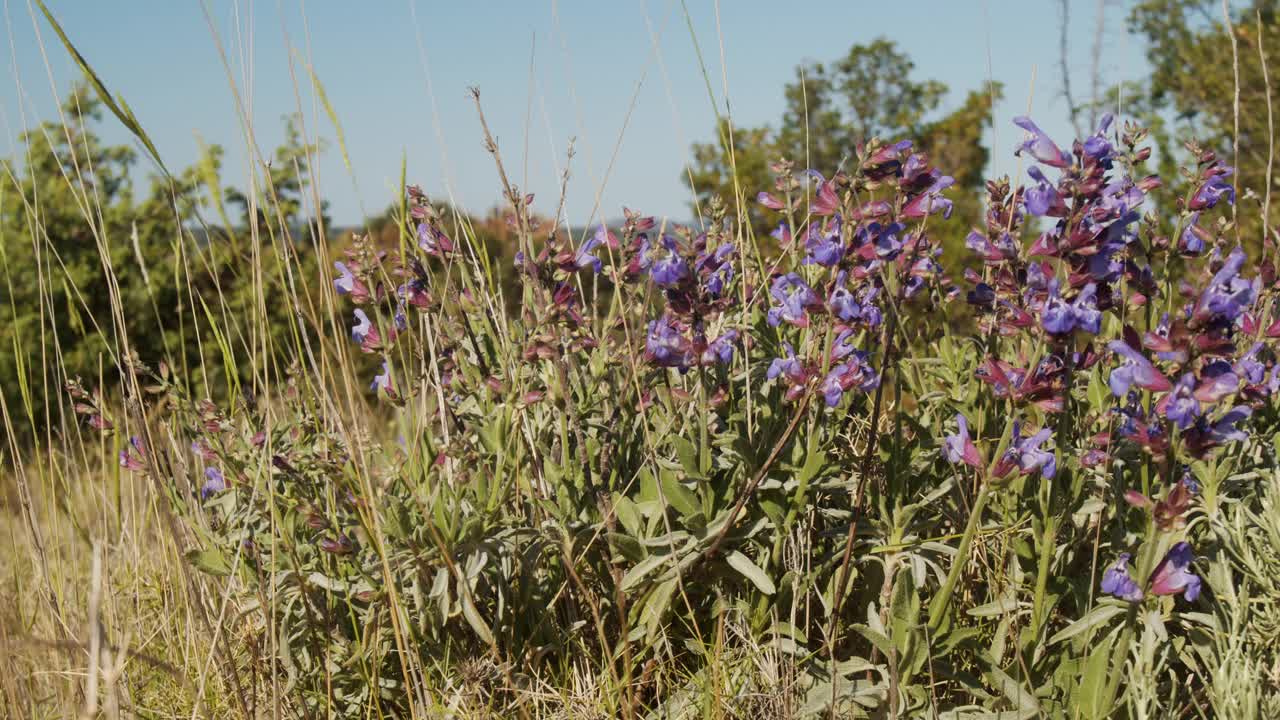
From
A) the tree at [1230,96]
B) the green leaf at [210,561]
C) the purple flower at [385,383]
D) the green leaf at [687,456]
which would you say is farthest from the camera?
the tree at [1230,96]

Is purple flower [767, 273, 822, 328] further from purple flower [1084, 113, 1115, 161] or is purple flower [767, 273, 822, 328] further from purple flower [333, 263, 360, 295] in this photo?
purple flower [333, 263, 360, 295]

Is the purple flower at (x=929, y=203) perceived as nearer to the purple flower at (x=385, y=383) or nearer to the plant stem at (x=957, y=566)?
the plant stem at (x=957, y=566)

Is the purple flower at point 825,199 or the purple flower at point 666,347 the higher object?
the purple flower at point 825,199

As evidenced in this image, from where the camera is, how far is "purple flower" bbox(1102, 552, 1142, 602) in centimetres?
172

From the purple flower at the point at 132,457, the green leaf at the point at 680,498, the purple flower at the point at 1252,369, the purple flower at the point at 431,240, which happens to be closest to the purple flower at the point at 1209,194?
the purple flower at the point at 1252,369

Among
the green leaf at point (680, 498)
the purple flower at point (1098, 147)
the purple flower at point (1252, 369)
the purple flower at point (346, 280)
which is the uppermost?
the purple flower at point (1098, 147)

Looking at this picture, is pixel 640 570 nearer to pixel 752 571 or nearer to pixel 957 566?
pixel 752 571

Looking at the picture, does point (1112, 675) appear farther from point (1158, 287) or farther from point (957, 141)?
point (957, 141)

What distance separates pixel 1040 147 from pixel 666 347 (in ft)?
2.46

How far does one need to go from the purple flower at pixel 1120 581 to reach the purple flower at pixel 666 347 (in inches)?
32.6

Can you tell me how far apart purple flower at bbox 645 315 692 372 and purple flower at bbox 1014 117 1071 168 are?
0.70m

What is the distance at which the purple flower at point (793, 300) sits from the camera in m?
1.95

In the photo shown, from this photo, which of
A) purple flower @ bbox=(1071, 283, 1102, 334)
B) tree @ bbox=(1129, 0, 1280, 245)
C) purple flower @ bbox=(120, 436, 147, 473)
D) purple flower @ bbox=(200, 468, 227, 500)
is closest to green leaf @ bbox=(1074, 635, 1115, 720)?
purple flower @ bbox=(1071, 283, 1102, 334)

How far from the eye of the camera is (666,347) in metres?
2.04
